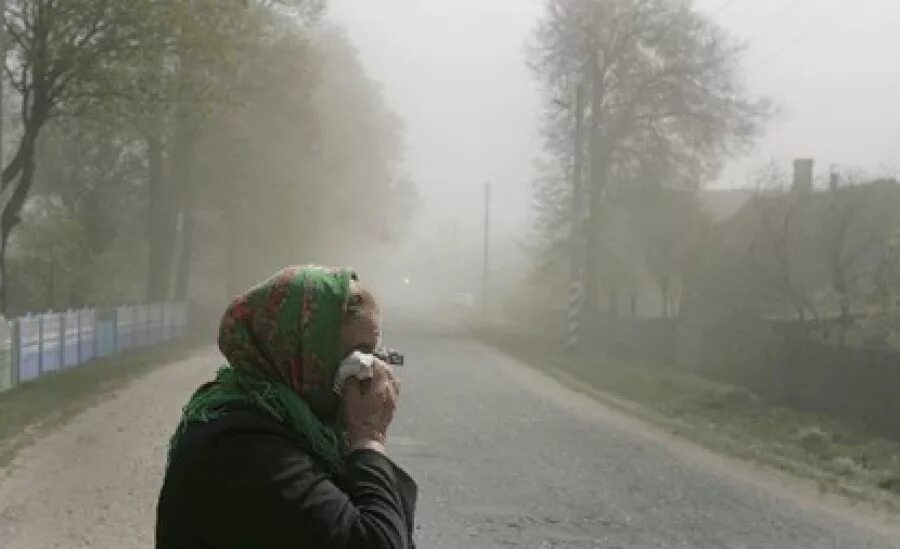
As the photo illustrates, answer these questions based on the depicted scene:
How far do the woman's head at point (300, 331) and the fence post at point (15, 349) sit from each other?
653 inches

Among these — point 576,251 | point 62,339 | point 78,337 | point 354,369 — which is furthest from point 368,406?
point 576,251

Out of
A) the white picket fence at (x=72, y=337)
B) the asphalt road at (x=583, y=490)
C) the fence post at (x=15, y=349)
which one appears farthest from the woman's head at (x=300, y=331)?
the fence post at (x=15, y=349)

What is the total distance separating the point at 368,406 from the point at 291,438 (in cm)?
17

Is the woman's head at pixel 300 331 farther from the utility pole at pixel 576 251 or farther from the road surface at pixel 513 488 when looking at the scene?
the utility pole at pixel 576 251

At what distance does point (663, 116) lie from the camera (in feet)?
125

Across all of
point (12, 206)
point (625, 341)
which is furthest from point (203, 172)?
point (12, 206)

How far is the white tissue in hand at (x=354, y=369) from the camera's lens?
6.99 feet

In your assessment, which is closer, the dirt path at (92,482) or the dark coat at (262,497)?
the dark coat at (262,497)

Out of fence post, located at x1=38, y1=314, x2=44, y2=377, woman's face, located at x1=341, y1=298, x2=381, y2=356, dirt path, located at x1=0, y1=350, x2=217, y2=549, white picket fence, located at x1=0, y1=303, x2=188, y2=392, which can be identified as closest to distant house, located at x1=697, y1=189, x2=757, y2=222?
white picket fence, located at x1=0, y1=303, x2=188, y2=392

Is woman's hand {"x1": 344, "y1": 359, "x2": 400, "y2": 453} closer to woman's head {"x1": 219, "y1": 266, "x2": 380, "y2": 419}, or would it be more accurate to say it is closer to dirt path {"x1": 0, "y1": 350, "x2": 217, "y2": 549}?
woman's head {"x1": 219, "y1": 266, "x2": 380, "y2": 419}

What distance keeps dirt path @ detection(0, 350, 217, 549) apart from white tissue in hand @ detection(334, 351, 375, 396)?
587 centimetres

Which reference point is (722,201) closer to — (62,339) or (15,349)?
(62,339)

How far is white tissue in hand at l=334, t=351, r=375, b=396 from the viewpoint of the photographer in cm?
213

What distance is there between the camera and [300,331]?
2113 millimetres
